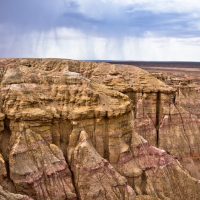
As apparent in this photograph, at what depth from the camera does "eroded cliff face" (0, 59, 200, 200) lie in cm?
1368

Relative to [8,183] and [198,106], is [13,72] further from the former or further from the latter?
[198,106]

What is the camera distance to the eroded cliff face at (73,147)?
13.7m

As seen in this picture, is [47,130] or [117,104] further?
[117,104]

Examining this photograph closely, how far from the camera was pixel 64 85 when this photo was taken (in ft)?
53.1

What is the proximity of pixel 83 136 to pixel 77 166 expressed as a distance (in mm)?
1746

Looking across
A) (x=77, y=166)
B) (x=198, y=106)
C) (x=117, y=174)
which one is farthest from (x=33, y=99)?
(x=198, y=106)

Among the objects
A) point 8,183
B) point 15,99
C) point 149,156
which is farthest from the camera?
point 149,156

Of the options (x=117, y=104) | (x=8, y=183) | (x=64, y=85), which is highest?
(x=64, y=85)

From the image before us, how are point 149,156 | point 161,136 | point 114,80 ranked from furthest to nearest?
point 114,80 → point 161,136 → point 149,156

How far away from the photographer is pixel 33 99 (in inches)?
580

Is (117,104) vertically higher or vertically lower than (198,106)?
higher

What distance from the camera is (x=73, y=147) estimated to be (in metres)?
15.4

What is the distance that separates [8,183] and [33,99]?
183 inches

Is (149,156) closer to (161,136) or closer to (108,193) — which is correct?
(108,193)
